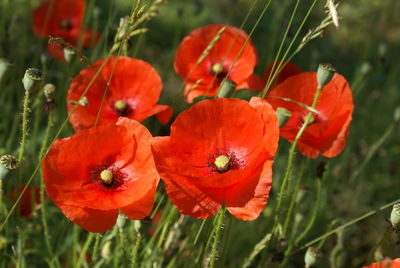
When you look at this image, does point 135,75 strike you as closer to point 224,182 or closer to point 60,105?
point 224,182

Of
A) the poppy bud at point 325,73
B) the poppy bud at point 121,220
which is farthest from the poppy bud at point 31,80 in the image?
the poppy bud at point 325,73

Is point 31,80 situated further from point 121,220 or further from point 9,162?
point 121,220

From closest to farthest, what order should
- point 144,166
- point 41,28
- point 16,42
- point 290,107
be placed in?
point 144,166
point 290,107
point 41,28
point 16,42

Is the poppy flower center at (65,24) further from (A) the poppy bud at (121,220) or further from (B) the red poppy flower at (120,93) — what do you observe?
(A) the poppy bud at (121,220)

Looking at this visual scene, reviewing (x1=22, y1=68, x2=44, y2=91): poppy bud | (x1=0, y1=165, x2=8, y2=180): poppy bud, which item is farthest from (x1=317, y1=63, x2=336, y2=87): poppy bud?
(x1=0, y1=165, x2=8, y2=180): poppy bud

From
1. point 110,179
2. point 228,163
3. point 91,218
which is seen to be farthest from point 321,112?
point 91,218

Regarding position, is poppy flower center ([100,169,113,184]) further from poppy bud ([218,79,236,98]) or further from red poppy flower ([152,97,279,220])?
poppy bud ([218,79,236,98])

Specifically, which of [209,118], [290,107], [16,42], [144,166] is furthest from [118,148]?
[16,42]
